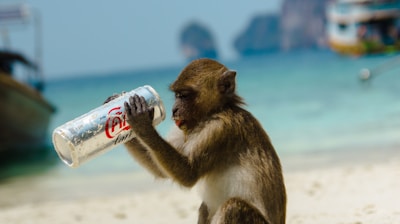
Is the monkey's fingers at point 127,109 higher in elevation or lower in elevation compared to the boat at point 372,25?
lower

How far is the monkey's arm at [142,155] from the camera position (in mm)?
5059

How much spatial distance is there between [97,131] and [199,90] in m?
0.78

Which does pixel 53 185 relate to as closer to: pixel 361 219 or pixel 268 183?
pixel 361 219

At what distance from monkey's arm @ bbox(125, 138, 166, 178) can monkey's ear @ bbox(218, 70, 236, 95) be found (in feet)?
2.55

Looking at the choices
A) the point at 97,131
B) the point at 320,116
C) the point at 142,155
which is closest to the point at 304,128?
the point at 320,116

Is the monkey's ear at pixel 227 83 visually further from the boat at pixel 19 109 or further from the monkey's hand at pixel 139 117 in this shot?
the boat at pixel 19 109

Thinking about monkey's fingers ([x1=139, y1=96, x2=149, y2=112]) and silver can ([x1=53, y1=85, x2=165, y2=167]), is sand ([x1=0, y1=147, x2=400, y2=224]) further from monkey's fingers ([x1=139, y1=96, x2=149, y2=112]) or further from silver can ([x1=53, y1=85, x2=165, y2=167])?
monkey's fingers ([x1=139, y1=96, x2=149, y2=112])

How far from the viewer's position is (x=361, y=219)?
6.43 metres

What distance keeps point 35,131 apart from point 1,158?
9.93ft

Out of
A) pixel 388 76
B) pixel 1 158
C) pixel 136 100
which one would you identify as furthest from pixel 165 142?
pixel 388 76

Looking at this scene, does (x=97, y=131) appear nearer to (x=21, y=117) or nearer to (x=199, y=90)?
(x=199, y=90)

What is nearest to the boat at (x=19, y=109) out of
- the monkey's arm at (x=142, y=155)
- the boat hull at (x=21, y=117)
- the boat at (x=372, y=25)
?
the boat hull at (x=21, y=117)

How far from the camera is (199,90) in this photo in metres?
4.74

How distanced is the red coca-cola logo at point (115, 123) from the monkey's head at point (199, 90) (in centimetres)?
37
